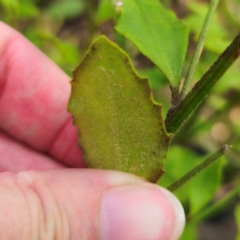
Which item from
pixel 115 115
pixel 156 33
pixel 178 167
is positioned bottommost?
pixel 178 167

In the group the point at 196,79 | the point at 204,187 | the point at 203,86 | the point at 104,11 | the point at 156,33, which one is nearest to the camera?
the point at 203,86

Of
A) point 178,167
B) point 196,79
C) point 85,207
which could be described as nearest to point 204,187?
point 178,167

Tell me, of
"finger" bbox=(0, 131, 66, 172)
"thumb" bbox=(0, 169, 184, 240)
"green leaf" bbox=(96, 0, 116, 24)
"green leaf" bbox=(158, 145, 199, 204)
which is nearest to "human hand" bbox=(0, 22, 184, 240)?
"thumb" bbox=(0, 169, 184, 240)

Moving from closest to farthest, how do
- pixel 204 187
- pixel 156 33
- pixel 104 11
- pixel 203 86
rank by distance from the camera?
pixel 203 86 < pixel 156 33 < pixel 204 187 < pixel 104 11

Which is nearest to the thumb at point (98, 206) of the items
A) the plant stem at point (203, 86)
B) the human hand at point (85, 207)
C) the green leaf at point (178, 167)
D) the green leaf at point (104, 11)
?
the human hand at point (85, 207)

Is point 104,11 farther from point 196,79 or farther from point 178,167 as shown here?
point 178,167

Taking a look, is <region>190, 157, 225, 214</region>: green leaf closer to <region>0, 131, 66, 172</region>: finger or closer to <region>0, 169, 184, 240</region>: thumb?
<region>0, 169, 184, 240</region>: thumb

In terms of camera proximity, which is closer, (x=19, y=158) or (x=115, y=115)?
(x=115, y=115)
